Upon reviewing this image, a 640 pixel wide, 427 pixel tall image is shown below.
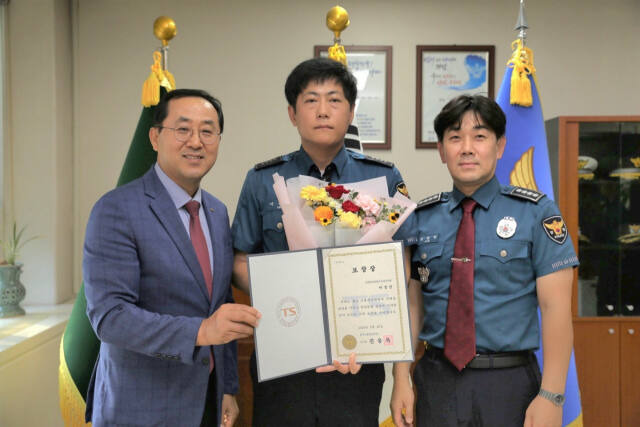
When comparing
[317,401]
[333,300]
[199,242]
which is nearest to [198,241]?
[199,242]

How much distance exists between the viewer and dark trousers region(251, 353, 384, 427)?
1.41m

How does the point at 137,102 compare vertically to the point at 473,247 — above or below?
above

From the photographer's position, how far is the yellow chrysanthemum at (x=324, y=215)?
4.04 feet

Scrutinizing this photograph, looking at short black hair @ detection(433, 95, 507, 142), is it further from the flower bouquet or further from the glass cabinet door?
the glass cabinet door

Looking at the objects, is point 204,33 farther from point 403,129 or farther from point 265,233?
point 265,233

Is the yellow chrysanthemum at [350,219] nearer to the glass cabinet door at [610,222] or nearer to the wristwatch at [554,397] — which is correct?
the wristwatch at [554,397]

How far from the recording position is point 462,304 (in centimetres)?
136

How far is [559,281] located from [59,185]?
8.98 ft

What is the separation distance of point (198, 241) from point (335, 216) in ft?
1.25

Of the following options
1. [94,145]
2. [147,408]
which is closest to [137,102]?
[94,145]

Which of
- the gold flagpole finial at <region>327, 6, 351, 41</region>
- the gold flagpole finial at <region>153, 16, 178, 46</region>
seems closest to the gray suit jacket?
the gold flagpole finial at <region>153, 16, 178, 46</region>

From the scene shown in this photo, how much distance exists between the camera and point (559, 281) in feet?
4.33

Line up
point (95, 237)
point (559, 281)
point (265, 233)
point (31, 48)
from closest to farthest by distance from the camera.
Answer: point (95, 237)
point (559, 281)
point (265, 233)
point (31, 48)

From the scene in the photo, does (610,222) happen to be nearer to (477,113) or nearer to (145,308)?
(477,113)
